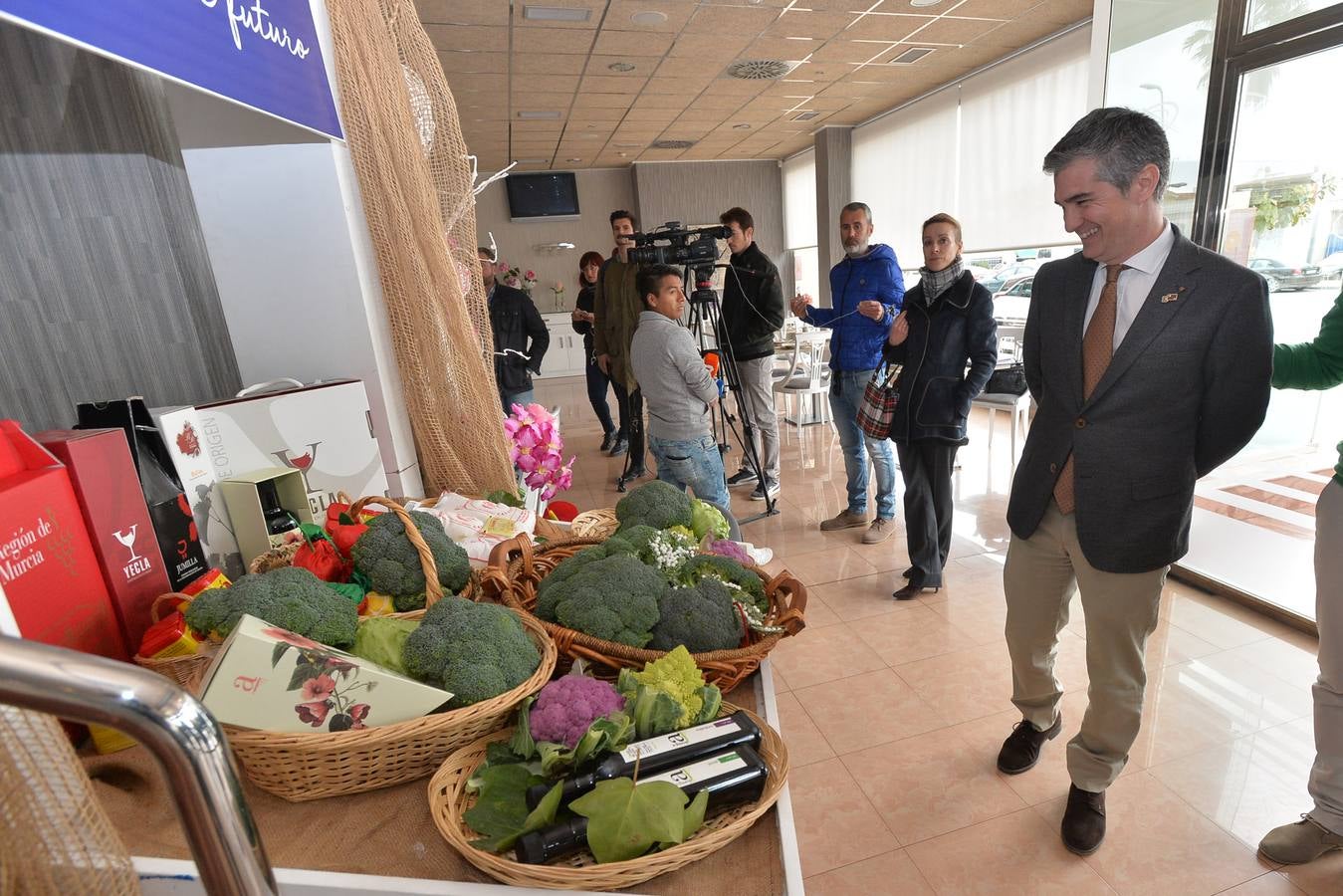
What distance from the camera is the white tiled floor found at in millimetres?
1504

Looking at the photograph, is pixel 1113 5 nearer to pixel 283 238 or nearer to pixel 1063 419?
pixel 1063 419

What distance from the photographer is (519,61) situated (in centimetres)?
504

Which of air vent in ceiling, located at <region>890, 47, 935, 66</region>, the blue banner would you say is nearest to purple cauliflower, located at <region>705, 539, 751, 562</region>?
the blue banner

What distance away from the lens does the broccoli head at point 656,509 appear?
1.34 m

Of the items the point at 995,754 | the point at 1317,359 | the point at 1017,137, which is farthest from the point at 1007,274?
the point at 995,754

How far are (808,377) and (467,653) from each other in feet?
16.1

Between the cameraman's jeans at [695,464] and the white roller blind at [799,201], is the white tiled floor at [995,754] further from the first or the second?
the white roller blind at [799,201]

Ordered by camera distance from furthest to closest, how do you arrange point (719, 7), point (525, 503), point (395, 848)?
point (719, 7) < point (525, 503) < point (395, 848)

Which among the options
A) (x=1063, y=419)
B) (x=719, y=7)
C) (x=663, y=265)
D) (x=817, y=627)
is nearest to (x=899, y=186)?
(x=719, y=7)

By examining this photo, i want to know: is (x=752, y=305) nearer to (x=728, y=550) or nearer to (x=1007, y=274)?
(x=728, y=550)

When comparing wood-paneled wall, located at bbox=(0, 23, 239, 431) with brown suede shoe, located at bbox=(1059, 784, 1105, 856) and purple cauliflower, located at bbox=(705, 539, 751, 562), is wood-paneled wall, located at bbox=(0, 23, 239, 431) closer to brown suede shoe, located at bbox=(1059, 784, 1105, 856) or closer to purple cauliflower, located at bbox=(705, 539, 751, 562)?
purple cauliflower, located at bbox=(705, 539, 751, 562)

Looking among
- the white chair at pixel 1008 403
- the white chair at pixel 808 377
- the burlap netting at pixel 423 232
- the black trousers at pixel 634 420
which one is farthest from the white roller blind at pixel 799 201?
the burlap netting at pixel 423 232

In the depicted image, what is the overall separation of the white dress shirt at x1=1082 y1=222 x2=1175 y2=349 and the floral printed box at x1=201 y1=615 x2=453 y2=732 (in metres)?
1.42

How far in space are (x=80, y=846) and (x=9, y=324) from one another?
2.68ft
